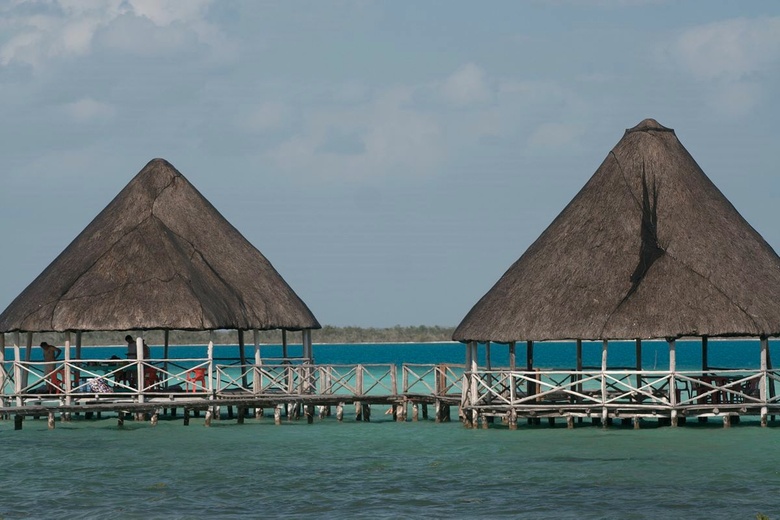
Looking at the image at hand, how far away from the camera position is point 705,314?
26969mm

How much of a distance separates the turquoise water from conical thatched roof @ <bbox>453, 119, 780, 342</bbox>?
239cm

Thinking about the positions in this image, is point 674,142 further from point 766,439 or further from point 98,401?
point 98,401

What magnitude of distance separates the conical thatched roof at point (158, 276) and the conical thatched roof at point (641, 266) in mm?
6220

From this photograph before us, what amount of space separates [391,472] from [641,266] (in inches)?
335

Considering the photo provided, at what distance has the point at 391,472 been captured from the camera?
22875 millimetres

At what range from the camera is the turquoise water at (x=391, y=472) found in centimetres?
1908

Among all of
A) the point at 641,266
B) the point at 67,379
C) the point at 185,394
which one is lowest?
the point at 185,394

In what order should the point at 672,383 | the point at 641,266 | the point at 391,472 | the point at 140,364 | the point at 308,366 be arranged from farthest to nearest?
the point at 308,366, the point at 140,364, the point at 641,266, the point at 672,383, the point at 391,472

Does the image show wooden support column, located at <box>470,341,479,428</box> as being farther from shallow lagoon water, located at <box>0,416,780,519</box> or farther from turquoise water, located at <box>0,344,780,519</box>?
turquoise water, located at <box>0,344,780,519</box>

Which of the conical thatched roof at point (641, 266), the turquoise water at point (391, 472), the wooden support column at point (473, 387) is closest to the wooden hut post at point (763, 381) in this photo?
the turquoise water at point (391, 472)

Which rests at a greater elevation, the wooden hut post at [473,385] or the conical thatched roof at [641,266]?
the conical thatched roof at [641,266]

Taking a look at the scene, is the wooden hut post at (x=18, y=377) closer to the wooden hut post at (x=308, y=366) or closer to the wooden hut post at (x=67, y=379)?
the wooden hut post at (x=67, y=379)

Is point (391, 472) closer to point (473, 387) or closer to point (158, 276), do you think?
point (473, 387)

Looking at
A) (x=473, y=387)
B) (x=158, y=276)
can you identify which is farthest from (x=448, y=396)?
(x=158, y=276)
